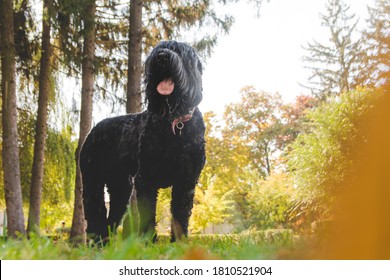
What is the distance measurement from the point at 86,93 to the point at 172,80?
6323 millimetres

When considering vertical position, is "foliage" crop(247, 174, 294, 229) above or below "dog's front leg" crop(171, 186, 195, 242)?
above

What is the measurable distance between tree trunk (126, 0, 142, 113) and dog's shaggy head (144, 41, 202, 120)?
4.16m

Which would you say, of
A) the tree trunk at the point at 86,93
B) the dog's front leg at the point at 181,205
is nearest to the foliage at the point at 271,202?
the tree trunk at the point at 86,93

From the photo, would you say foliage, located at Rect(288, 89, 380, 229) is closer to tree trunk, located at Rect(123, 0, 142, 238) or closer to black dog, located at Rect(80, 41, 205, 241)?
tree trunk, located at Rect(123, 0, 142, 238)

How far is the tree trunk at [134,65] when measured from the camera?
25.9 ft

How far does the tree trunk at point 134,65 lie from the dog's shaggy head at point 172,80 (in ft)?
13.7

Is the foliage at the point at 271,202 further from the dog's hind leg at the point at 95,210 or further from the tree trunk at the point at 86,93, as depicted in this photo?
the dog's hind leg at the point at 95,210

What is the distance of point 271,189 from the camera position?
67.9 feet

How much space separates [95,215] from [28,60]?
8092mm

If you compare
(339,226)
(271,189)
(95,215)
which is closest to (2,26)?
(95,215)

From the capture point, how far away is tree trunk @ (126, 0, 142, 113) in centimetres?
790

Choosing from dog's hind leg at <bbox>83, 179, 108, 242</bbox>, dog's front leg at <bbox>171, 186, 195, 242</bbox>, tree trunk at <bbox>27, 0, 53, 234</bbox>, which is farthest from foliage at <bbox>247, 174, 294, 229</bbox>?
dog's front leg at <bbox>171, 186, 195, 242</bbox>

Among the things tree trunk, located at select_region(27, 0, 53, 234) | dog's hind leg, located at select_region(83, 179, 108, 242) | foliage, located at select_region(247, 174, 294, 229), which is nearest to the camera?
dog's hind leg, located at select_region(83, 179, 108, 242)
